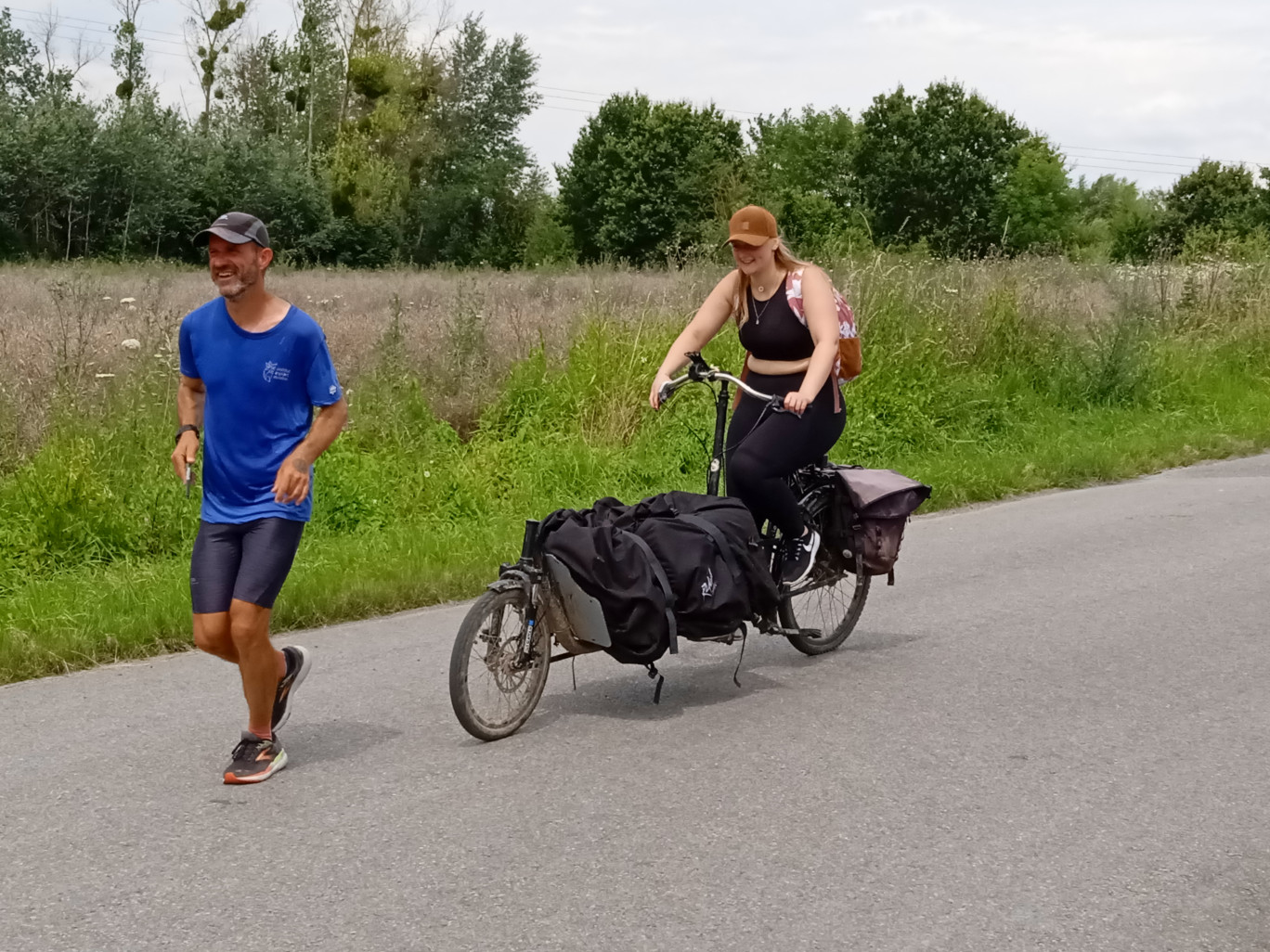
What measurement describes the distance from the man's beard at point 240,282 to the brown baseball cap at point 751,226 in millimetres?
2109

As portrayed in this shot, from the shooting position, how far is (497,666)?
217 inches

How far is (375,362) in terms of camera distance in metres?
12.8

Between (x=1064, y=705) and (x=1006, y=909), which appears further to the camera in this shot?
(x=1064, y=705)

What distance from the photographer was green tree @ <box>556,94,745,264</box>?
223 ft

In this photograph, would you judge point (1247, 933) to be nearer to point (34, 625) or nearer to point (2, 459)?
point (34, 625)

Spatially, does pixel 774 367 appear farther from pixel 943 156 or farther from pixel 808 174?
pixel 808 174

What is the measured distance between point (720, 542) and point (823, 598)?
133 centimetres

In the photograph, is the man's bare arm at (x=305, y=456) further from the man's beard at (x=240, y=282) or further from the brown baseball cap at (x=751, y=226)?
the brown baseball cap at (x=751, y=226)

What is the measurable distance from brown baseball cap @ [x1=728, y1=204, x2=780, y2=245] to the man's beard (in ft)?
6.92

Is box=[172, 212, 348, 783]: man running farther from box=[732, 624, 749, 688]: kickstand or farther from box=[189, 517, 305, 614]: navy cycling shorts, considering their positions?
box=[732, 624, 749, 688]: kickstand

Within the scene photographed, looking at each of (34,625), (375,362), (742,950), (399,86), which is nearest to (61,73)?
(399,86)

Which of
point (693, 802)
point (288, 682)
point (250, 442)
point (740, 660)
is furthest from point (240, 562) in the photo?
point (740, 660)

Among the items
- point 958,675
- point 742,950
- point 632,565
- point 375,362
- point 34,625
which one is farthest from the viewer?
point 375,362

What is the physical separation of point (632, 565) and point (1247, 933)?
255cm
